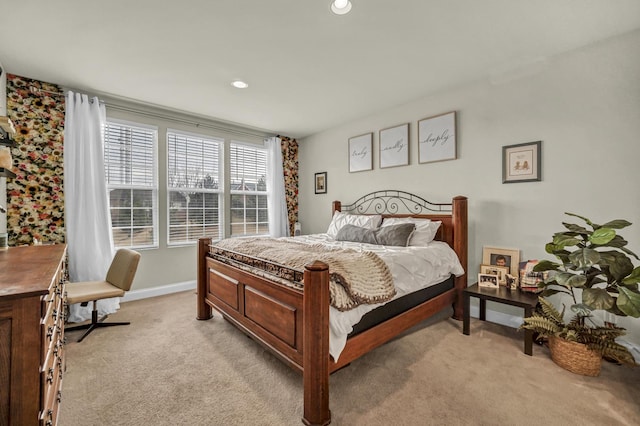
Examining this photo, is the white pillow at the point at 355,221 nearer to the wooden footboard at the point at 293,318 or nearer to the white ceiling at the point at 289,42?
the white ceiling at the point at 289,42

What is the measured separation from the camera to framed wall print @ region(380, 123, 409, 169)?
369 cm

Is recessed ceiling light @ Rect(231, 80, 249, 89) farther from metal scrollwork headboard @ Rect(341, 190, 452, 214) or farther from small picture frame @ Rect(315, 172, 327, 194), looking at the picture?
metal scrollwork headboard @ Rect(341, 190, 452, 214)

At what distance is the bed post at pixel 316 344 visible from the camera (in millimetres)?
1535

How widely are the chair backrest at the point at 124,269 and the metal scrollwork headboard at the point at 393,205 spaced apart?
294cm

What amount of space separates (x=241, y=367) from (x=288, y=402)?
553mm

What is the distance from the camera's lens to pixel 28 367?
0.97m

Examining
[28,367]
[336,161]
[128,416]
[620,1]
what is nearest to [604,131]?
[620,1]

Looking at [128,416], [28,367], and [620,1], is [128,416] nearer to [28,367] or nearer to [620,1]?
[28,367]

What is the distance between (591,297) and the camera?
1880 mm

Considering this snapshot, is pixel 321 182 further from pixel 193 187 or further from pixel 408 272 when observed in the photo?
pixel 408 272

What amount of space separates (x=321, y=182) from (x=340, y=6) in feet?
10.4

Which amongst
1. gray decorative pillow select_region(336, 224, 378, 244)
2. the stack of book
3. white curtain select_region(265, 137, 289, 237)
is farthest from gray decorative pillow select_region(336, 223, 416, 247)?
white curtain select_region(265, 137, 289, 237)

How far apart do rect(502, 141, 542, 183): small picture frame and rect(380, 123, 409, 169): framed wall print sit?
1.15 m

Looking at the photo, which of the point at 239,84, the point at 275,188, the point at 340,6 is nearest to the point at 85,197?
the point at 239,84
